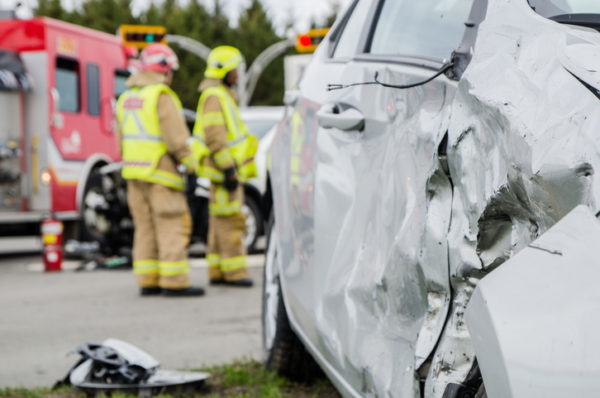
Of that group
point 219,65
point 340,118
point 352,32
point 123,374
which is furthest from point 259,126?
point 340,118

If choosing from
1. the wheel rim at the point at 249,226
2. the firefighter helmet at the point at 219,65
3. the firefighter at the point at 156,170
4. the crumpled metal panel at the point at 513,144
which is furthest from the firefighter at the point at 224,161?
the crumpled metal panel at the point at 513,144

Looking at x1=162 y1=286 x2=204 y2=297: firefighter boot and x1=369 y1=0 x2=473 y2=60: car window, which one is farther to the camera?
x1=162 y1=286 x2=204 y2=297: firefighter boot

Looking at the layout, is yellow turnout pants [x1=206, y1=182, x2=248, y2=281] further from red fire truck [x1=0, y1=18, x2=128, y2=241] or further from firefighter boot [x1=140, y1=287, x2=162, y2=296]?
red fire truck [x1=0, y1=18, x2=128, y2=241]

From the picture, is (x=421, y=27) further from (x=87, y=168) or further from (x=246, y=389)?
(x=87, y=168)

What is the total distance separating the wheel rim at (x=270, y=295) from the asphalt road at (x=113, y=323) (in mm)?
807

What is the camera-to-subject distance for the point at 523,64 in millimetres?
1915

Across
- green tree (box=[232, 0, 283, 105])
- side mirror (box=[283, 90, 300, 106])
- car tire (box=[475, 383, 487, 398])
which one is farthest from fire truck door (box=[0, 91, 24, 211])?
green tree (box=[232, 0, 283, 105])

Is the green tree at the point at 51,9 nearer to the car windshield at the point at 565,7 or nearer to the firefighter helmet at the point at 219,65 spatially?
the firefighter helmet at the point at 219,65

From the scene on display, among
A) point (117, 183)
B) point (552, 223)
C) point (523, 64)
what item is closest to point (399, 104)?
point (523, 64)

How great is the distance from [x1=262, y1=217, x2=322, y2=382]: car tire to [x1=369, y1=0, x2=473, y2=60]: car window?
1381 mm

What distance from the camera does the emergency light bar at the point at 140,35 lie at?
50.5ft

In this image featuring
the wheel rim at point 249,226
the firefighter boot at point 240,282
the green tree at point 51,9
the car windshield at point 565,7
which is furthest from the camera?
the green tree at point 51,9

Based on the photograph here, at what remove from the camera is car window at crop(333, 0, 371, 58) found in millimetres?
3461

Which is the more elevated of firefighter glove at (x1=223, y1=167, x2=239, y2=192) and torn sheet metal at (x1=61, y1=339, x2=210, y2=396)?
firefighter glove at (x1=223, y1=167, x2=239, y2=192)
